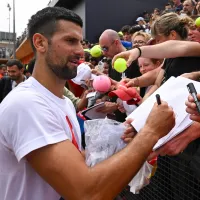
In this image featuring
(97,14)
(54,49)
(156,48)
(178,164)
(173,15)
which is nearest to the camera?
(54,49)

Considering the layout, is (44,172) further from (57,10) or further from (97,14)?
(97,14)

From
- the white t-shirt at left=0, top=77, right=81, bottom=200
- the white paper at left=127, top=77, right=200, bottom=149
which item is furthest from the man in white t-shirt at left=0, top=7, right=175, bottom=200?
the white paper at left=127, top=77, right=200, bottom=149

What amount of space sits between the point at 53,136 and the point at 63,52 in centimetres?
47

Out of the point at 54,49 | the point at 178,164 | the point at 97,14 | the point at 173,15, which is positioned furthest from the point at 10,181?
the point at 97,14

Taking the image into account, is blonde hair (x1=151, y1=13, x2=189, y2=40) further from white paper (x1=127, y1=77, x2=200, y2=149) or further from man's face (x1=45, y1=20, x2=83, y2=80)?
man's face (x1=45, y1=20, x2=83, y2=80)

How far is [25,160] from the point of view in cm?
126

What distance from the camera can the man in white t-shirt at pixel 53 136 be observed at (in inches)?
44.8

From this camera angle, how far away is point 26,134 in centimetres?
117

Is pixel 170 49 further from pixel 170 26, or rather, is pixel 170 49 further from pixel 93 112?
pixel 93 112

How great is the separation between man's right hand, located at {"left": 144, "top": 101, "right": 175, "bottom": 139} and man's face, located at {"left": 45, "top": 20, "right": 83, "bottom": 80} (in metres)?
0.48

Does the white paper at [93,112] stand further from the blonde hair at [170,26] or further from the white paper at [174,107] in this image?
the blonde hair at [170,26]

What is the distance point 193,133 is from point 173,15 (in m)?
1.60

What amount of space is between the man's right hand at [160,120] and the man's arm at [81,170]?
95 mm

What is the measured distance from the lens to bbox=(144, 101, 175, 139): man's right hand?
1.28 meters
